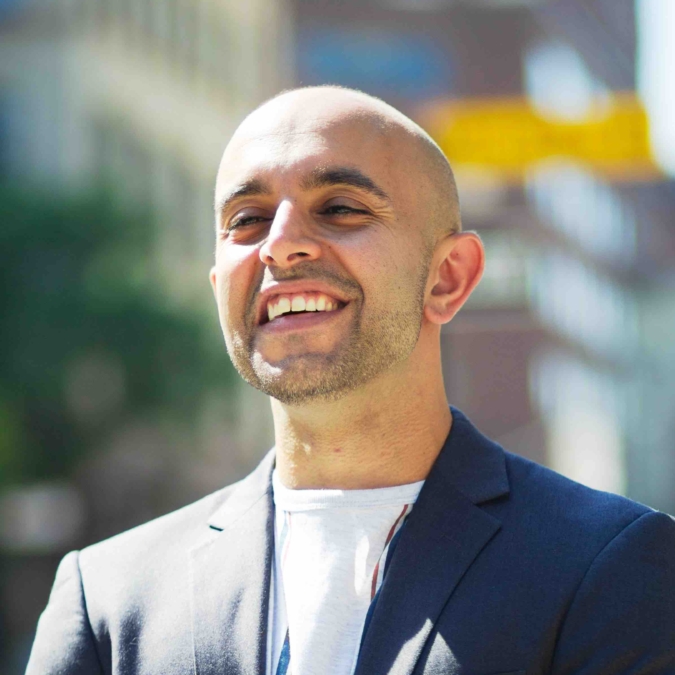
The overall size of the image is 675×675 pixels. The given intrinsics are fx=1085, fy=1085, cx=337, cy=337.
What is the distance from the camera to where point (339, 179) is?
9.52 feet

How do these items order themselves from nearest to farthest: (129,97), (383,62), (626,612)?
(626,612)
(129,97)
(383,62)

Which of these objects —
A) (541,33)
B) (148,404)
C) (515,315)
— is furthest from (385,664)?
(541,33)

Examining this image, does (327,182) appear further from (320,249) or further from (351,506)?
(351,506)

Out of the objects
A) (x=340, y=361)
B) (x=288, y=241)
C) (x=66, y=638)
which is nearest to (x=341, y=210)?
(x=288, y=241)

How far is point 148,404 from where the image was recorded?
Result: 23.6 metres

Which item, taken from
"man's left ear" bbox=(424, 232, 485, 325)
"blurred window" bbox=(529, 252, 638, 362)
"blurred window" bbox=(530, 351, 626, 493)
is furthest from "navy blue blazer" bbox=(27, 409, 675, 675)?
"blurred window" bbox=(530, 351, 626, 493)

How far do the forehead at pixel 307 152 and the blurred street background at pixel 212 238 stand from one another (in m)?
14.2

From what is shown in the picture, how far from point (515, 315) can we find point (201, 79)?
13023mm

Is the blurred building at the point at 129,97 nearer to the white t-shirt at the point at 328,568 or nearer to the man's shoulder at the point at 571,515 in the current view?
the white t-shirt at the point at 328,568

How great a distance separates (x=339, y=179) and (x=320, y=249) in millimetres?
210

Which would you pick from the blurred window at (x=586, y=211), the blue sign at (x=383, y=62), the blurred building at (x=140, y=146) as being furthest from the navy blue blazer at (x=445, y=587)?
the blurred window at (x=586, y=211)

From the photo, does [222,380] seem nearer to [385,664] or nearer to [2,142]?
[2,142]

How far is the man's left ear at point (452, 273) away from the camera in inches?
123

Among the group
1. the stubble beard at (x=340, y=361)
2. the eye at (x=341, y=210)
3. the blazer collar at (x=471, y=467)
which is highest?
the eye at (x=341, y=210)
